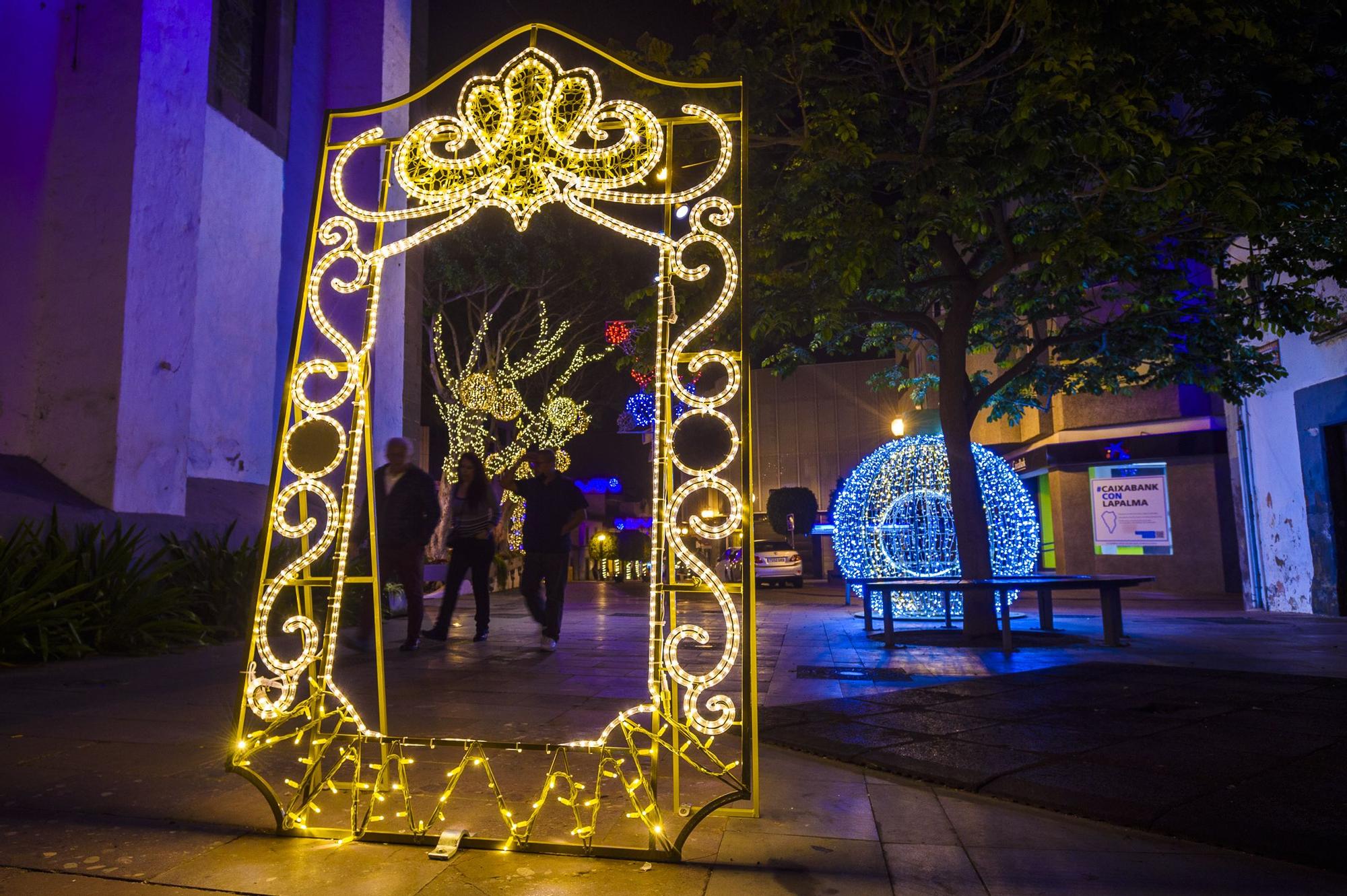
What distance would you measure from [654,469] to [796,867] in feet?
4.54

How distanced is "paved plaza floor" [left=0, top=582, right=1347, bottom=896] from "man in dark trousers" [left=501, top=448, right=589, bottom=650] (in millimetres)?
1673

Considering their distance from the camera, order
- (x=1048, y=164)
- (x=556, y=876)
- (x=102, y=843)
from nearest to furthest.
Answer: (x=556, y=876) → (x=102, y=843) → (x=1048, y=164)

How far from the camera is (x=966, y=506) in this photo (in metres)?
9.51

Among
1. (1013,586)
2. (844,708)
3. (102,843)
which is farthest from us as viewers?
(1013,586)

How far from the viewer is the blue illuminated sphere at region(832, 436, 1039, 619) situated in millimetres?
10125

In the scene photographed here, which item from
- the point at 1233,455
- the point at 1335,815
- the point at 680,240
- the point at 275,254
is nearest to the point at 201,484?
the point at 275,254

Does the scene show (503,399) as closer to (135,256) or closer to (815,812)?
(135,256)

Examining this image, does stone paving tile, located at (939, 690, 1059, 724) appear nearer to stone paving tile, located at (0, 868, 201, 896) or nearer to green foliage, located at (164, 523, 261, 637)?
stone paving tile, located at (0, 868, 201, 896)

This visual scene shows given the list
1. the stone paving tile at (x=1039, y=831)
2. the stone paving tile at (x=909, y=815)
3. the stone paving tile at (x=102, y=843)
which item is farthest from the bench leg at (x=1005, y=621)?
the stone paving tile at (x=102, y=843)

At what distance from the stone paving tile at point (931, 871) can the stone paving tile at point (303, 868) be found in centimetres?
144

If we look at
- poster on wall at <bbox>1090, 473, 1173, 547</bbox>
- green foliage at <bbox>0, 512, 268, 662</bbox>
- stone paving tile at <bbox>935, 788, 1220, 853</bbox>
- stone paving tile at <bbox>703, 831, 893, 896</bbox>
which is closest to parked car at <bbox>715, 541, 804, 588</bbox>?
poster on wall at <bbox>1090, 473, 1173, 547</bbox>

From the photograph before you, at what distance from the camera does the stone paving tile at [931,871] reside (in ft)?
8.76

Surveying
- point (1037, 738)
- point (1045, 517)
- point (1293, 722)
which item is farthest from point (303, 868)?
point (1045, 517)

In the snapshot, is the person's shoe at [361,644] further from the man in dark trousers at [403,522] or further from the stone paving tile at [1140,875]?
the stone paving tile at [1140,875]
